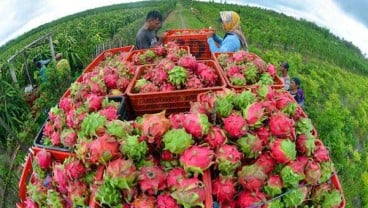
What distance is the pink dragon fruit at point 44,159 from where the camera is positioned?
2189 mm

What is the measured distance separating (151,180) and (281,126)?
62 cm

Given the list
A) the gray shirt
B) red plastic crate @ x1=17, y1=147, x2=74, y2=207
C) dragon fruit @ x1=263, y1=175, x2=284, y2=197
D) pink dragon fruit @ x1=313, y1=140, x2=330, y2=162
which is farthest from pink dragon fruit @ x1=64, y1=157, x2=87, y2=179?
the gray shirt

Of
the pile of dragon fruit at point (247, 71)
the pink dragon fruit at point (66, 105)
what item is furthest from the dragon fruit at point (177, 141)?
the pile of dragon fruit at point (247, 71)

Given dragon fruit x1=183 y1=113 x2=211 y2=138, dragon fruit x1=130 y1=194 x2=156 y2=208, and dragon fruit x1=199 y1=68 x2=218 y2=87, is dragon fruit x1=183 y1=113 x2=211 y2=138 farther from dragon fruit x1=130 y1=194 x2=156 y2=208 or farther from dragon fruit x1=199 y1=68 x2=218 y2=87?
dragon fruit x1=199 y1=68 x2=218 y2=87

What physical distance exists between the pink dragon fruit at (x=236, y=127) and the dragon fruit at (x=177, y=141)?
17 cm

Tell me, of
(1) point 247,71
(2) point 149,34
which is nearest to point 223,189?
(1) point 247,71

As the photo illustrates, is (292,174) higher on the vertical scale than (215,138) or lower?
lower

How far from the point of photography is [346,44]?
35.5 metres

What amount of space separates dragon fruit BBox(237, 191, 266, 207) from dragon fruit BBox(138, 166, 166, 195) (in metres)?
0.33

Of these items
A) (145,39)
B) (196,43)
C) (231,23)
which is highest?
(231,23)

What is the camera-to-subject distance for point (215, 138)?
187 centimetres

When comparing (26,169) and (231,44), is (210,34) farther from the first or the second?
(26,169)

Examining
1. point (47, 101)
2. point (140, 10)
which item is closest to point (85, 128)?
point (47, 101)

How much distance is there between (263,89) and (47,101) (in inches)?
180
